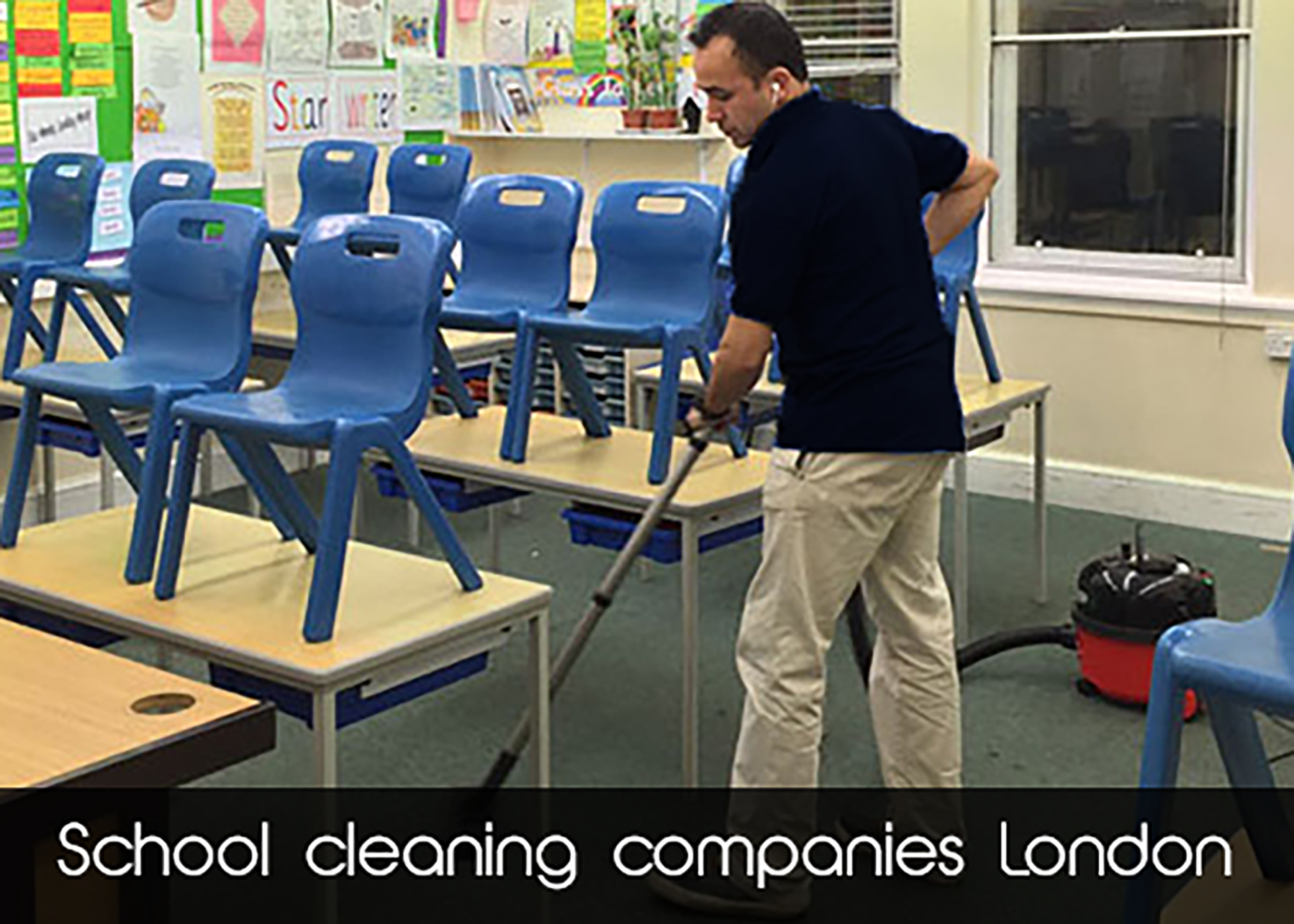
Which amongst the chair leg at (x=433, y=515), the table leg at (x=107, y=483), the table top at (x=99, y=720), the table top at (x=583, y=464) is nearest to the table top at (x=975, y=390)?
the table top at (x=583, y=464)

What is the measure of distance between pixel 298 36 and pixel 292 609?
376 centimetres

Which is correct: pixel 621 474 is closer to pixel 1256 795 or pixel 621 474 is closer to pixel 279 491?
pixel 279 491

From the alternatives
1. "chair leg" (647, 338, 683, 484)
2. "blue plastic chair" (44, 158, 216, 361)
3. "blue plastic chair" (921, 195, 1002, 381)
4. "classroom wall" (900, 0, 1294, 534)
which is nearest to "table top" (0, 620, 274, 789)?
"chair leg" (647, 338, 683, 484)

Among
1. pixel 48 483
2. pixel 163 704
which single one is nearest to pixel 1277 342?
pixel 48 483

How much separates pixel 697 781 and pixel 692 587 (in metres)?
0.45

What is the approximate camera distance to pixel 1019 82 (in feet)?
18.7

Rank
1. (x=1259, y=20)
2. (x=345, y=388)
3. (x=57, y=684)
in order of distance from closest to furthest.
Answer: (x=57, y=684) < (x=345, y=388) < (x=1259, y=20)

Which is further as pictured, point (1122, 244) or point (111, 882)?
point (1122, 244)

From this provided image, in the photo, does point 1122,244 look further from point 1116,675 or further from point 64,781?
point 64,781

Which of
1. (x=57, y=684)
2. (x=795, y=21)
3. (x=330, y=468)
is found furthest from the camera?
(x=795, y=21)

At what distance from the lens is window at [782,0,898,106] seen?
19.8 ft

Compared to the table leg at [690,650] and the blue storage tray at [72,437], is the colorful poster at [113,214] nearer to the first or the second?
the blue storage tray at [72,437]

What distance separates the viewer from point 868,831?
323cm

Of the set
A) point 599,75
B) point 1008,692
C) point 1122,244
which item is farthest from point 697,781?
point 599,75
